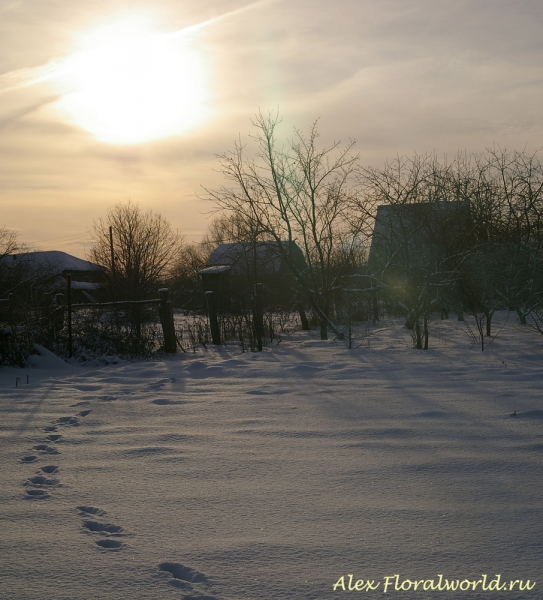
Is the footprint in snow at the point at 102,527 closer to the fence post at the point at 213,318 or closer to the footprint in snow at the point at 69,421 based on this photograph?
the footprint in snow at the point at 69,421

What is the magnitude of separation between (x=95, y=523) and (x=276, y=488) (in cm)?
101

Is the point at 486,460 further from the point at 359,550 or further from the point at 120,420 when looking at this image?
the point at 120,420

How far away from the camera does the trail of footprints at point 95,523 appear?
2266 millimetres

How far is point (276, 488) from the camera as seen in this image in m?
3.29

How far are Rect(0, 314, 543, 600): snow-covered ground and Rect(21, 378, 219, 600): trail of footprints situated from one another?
0.4 inches

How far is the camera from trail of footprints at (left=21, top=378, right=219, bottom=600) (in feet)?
7.43

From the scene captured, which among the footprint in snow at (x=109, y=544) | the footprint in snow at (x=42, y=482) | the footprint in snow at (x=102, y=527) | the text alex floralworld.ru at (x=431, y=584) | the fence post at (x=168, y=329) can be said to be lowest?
the text alex floralworld.ru at (x=431, y=584)

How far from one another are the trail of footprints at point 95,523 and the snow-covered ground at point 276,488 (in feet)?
0.03

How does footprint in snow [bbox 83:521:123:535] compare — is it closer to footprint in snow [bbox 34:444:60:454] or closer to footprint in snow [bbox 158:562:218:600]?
footprint in snow [bbox 158:562:218:600]

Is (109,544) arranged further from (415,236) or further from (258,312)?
(258,312)

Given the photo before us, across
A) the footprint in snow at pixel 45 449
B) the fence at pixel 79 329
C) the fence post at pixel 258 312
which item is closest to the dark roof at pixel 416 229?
the fence post at pixel 258 312

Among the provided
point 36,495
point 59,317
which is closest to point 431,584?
point 36,495

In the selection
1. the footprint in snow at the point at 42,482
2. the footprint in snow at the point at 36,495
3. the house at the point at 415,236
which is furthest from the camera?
the house at the point at 415,236

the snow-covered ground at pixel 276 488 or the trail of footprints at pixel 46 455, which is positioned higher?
the trail of footprints at pixel 46 455
